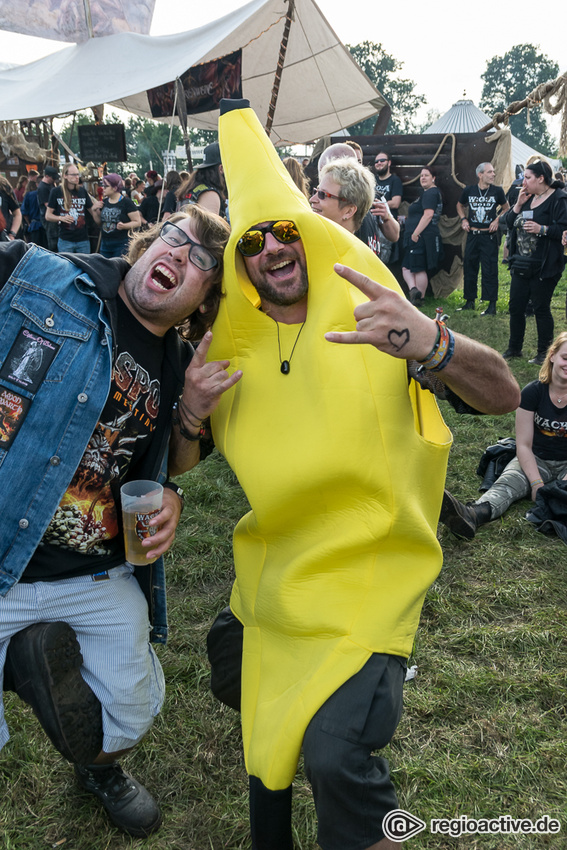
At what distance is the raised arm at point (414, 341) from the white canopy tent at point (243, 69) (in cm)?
653

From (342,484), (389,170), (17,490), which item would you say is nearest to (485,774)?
(342,484)

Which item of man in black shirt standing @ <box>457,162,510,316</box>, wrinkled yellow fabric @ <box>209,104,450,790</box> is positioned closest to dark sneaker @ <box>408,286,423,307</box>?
man in black shirt standing @ <box>457,162,510,316</box>

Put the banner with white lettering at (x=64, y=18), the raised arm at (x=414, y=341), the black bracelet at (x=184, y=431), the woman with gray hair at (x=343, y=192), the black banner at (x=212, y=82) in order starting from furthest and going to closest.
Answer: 1. the banner with white lettering at (x=64, y=18)
2. the black banner at (x=212, y=82)
3. the woman with gray hair at (x=343, y=192)
4. the black bracelet at (x=184, y=431)
5. the raised arm at (x=414, y=341)

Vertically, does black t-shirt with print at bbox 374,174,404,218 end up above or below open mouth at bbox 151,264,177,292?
above

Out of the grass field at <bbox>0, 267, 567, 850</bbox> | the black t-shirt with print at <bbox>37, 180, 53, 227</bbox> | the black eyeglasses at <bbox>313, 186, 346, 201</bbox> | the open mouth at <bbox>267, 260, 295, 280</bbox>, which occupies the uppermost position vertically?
the black t-shirt with print at <bbox>37, 180, 53, 227</bbox>

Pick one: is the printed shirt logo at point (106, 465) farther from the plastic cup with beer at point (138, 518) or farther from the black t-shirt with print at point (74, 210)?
the black t-shirt with print at point (74, 210)

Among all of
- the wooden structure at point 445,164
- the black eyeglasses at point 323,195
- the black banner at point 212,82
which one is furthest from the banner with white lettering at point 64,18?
the black eyeglasses at point 323,195

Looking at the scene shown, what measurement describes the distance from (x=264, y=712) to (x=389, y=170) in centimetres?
1010

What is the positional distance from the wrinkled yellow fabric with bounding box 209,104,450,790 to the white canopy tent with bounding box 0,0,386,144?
6203mm

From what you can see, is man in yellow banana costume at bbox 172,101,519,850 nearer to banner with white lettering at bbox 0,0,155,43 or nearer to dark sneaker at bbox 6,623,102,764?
dark sneaker at bbox 6,623,102,764

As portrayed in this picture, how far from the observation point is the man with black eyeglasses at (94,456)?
6.00ft

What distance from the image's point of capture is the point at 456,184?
10695mm

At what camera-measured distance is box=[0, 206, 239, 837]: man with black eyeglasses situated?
1.83 metres

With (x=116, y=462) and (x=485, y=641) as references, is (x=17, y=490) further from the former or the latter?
(x=485, y=641)
